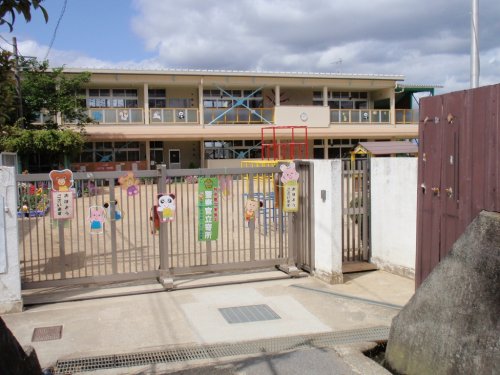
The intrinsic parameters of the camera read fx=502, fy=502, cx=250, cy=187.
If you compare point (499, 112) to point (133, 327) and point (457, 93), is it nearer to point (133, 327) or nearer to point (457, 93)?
point (457, 93)

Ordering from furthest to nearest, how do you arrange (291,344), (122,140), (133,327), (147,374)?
(122,140), (133,327), (291,344), (147,374)

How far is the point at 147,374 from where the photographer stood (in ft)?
15.3

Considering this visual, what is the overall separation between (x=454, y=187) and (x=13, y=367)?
142 inches

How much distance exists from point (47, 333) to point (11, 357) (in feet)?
8.51

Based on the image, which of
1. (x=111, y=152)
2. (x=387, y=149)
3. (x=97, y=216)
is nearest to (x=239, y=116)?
(x=111, y=152)

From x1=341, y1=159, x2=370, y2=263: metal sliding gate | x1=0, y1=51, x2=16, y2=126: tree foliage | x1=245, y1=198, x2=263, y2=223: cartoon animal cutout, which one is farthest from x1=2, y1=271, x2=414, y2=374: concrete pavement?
x1=0, y1=51, x2=16, y2=126: tree foliage

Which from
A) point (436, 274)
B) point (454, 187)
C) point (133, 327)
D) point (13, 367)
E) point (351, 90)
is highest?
point (351, 90)

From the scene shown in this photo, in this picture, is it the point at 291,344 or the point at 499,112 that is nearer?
the point at 499,112

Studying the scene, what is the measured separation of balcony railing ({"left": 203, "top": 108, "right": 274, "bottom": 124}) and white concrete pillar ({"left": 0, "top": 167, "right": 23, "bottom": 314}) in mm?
23540

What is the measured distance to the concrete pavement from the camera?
5613 mm

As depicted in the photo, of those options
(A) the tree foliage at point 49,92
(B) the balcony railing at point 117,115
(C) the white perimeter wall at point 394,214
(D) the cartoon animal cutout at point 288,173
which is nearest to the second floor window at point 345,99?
(B) the balcony railing at point 117,115

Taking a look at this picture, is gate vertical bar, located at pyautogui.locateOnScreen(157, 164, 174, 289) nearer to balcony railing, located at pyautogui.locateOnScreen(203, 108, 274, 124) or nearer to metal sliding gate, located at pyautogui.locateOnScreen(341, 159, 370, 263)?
metal sliding gate, located at pyautogui.locateOnScreen(341, 159, 370, 263)

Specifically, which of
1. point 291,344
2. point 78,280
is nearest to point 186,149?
point 78,280

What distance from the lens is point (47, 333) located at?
5934mm
